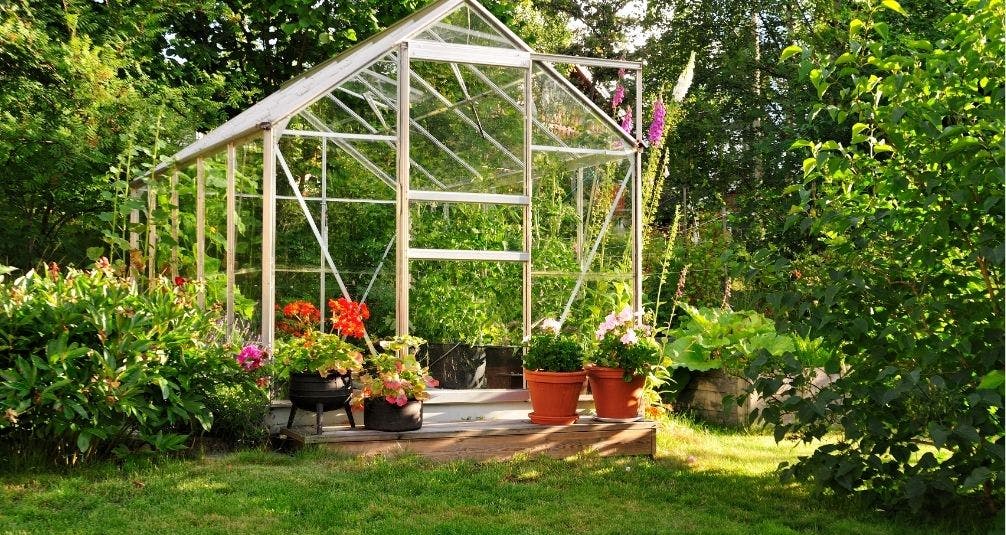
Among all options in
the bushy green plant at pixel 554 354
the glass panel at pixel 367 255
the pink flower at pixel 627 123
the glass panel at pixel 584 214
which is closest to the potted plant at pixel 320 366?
the glass panel at pixel 367 255

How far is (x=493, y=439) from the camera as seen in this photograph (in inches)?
241

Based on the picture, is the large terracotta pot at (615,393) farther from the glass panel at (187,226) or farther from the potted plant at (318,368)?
the glass panel at (187,226)

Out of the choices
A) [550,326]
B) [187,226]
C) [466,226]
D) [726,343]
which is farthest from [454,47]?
[726,343]

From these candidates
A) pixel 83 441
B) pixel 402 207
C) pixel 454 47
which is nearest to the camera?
pixel 83 441

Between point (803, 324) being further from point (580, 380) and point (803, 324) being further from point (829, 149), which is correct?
point (580, 380)

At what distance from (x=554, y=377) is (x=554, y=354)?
0.15 metres

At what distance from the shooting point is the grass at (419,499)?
177 inches

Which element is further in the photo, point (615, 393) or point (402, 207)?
point (402, 207)

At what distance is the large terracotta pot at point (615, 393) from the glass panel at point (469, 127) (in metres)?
1.42

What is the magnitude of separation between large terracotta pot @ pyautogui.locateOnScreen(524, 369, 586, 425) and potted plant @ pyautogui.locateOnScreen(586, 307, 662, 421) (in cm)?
14

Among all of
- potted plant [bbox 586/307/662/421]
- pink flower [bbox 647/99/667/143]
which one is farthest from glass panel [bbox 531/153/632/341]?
potted plant [bbox 586/307/662/421]

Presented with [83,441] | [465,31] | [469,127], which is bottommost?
[83,441]

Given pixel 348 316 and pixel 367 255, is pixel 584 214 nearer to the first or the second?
pixel 367 255

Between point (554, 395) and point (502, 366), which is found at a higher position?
point (502, 366)
